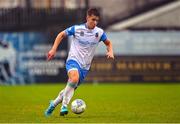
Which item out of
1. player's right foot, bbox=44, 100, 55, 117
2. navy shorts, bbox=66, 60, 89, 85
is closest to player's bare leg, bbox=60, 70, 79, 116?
navy shorts, bbox=66, 60, 89, 85

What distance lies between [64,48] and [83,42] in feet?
63.6

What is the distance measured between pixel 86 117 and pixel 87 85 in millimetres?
18867

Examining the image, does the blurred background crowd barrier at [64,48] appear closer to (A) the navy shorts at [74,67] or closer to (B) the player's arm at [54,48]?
(A) the navy shorts at [74,67]

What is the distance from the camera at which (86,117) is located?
15.1 m

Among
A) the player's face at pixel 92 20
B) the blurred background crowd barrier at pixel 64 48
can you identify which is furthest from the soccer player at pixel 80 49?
the blurred background crowd barrier at pixel 64 48

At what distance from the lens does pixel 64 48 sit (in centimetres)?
3478

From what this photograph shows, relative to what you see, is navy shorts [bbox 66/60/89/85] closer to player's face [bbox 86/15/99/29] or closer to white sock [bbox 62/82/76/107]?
white sock [bbox 62/82/76/107]

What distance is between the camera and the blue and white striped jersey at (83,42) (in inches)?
604

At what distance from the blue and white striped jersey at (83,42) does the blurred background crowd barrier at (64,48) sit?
61.8ft

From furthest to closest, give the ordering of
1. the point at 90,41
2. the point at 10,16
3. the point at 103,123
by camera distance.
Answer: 1. the point at 10,16
2. the point at 90,41
3. the point at 103,123

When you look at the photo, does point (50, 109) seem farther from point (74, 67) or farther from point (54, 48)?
point (54, 48)

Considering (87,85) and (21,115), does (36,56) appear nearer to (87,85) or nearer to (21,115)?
(87,85)

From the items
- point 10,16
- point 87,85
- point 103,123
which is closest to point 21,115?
point 103,123

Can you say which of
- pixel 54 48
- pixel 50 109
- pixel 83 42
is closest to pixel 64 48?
pixel 83 42
